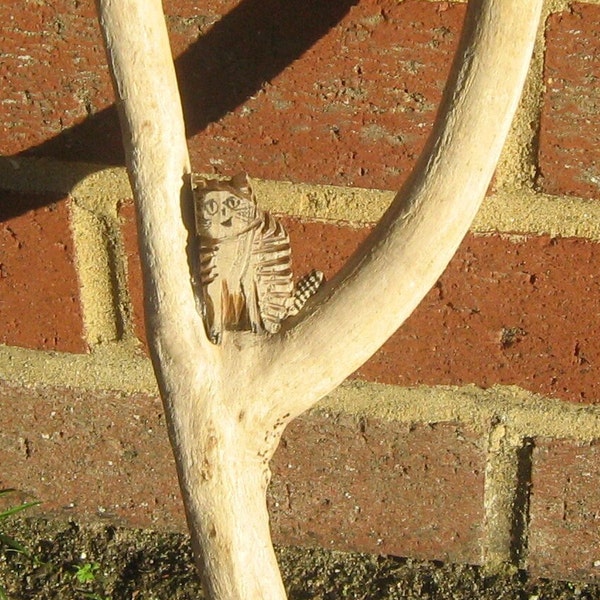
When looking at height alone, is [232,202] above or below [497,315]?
above

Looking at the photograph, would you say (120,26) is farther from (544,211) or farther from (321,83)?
(544,211)

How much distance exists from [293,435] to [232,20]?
0.90 ft

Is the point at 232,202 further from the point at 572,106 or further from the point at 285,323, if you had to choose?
the point at 572,106

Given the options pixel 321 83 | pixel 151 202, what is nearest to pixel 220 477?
pixel 151 202

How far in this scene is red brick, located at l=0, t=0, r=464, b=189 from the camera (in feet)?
1.97

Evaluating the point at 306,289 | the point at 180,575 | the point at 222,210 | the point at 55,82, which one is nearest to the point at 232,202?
the point at 222,210

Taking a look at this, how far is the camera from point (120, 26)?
458mm

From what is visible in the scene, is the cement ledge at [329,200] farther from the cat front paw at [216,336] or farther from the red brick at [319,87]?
the cat front paw at [216,336]

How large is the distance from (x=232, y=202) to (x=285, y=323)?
0.06m

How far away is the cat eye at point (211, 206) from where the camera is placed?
472 mm

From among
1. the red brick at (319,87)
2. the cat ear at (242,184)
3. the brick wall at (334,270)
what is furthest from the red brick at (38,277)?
the cat ear at (242,184)

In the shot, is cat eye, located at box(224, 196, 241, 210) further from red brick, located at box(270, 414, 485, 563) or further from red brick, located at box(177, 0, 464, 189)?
red brick, located at box(270, 414, 485, 563)

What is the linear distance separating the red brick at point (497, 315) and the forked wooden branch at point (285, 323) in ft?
0.61

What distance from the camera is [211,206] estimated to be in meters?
0.47
